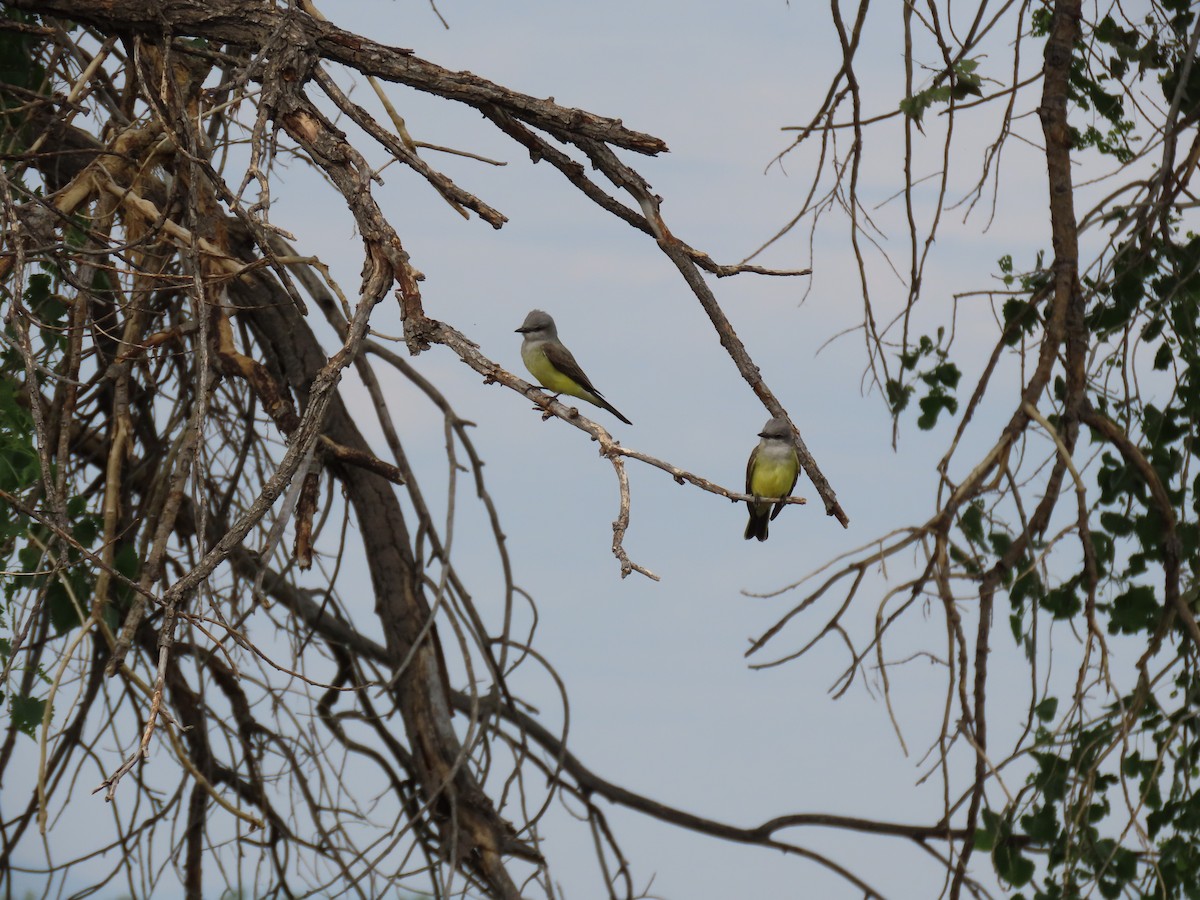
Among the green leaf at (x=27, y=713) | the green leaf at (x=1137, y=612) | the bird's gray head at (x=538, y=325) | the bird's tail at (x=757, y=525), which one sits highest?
the bird's gray head at (x=538, y=325)

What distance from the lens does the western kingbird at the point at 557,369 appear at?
417 cm

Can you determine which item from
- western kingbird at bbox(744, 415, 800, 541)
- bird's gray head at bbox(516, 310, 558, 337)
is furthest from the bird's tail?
bird's gray head at bbox(516, 310, 558, 337)

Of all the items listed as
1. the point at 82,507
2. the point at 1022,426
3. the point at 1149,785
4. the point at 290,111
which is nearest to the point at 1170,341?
the point at 1022,426

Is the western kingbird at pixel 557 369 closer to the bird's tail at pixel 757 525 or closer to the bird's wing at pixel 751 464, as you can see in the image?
the bird's wing at pixel 751 464

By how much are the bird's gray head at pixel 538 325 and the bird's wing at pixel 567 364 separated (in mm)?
216

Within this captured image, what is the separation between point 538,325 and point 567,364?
0.35m

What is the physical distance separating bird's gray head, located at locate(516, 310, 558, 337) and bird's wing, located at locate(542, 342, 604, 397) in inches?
8.5

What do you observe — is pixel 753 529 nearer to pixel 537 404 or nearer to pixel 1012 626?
pixel 1012 626

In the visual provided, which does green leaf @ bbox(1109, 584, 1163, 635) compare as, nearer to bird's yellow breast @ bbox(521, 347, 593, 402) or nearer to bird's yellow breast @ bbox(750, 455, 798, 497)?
bird's yellow breast @ bbox(750, 455, 798, 497)

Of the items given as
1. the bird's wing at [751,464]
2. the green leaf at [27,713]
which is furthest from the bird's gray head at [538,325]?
the green leaf at [27,713]

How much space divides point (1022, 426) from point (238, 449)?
2656 mm

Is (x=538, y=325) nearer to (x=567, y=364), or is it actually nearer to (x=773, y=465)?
(x=567, y=364)

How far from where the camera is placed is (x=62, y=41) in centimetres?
373

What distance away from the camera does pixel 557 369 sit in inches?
165
